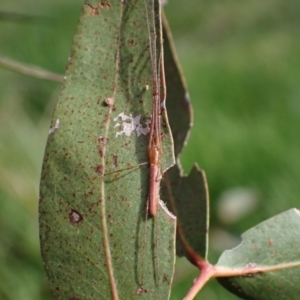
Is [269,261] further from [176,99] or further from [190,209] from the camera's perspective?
[176,99]

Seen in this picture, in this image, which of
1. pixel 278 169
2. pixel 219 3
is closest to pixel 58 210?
pixel 278 169

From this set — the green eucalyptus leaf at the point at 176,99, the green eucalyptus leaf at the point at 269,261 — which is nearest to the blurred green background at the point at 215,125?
the green eucalyptus leaf at the point at 176,99

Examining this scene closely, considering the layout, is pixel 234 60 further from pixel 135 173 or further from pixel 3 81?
pixel 135 173

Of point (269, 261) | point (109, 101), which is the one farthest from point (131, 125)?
point (269, 261)

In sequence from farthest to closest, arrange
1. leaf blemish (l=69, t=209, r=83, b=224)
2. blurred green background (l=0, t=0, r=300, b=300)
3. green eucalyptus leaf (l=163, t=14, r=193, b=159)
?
blurred green background (l=0, t=0, r=300, b=300) < green eucalyptus leaf (l=163, t=14, r=193, b=159) < leaf blemish (l=69, t=209, r=83, b=224)

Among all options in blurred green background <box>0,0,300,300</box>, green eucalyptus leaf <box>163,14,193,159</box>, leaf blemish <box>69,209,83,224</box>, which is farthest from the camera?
blurred green background <box>0,0,300,300</box>

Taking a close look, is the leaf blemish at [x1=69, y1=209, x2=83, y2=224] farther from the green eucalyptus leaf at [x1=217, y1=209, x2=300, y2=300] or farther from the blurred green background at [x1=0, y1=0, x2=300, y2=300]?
the blurred green background at [x1=0, y1=0, x2=300, y2=300]

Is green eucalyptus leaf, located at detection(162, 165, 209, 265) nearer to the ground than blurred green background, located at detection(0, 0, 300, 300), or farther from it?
farther from it

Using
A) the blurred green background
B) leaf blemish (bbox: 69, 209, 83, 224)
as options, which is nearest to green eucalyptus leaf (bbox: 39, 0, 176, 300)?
leaf blemish (bbox: 69, 209, 83, 224)

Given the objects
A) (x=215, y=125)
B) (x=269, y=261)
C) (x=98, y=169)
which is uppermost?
(x=98, y=169)
